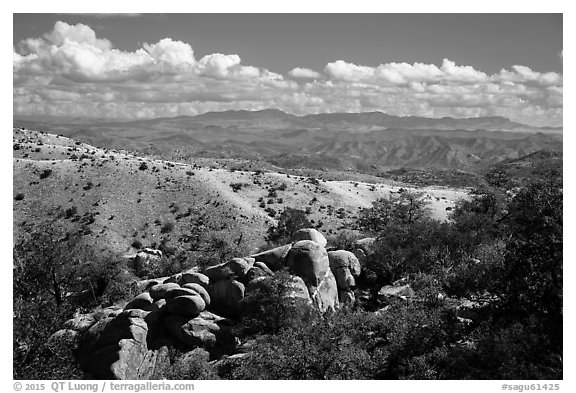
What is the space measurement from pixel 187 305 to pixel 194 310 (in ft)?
1.85

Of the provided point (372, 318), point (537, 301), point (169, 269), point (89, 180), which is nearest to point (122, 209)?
point (89, 180)

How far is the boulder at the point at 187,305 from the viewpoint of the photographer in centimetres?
2895

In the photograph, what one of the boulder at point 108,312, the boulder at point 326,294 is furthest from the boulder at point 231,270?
the boulder at point 108,312

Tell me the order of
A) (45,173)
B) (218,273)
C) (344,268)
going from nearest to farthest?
(218,273) < (344,268) < (45,173)

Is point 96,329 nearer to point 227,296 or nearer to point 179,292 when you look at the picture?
point 179,292

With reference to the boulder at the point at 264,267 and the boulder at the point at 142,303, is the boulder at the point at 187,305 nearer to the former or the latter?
the boulder at the point at 142,303

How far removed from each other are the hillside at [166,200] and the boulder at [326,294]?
116ft

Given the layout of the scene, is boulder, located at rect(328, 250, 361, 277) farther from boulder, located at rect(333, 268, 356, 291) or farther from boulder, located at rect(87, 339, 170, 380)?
boulder, located at rect(87, 339, 170, 380)

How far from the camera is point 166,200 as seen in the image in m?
81.2

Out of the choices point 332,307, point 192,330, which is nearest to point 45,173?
point 192,330

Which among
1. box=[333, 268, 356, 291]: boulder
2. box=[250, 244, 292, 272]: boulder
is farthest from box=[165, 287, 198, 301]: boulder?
box=[333, 268, 356, 291]: boulder

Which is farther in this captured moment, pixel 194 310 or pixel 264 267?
pixel 264 267

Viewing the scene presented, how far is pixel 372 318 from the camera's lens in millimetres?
27000
